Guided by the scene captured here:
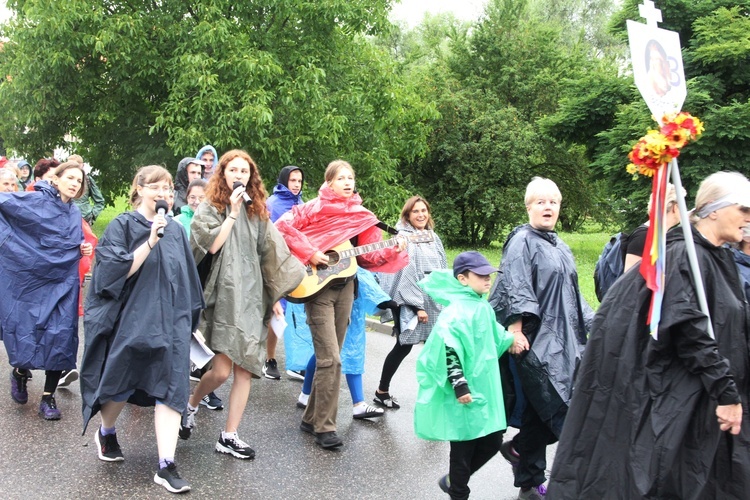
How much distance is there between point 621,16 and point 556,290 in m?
15.5

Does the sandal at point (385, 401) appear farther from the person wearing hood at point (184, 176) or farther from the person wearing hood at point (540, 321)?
the person wearing hood at point (184, 176)

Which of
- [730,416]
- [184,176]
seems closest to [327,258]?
[184,176]

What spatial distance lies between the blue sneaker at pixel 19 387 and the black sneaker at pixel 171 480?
2.14 metres

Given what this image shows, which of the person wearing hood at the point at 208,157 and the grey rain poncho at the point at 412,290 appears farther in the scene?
the person wearing hood at the point at 208,157

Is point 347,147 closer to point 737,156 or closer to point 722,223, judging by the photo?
point 737,156

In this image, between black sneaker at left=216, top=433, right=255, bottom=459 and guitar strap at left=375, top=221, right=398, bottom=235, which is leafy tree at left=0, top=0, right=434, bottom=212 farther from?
black sneaker at left=216, top=433, right=255, bottom=459

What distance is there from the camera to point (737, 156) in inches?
607

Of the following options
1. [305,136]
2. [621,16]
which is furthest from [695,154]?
[305,136]

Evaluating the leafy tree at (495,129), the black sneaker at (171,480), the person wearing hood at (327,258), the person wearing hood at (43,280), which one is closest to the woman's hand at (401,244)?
the person wearing hood at (327,258)

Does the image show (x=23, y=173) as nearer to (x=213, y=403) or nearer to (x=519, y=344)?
(x=213, y=403)

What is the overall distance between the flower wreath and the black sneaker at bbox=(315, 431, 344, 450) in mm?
3036

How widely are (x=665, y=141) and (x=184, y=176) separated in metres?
5.70

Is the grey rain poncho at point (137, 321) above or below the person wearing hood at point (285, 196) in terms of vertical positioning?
below

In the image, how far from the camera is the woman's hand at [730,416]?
3139 millimetres
